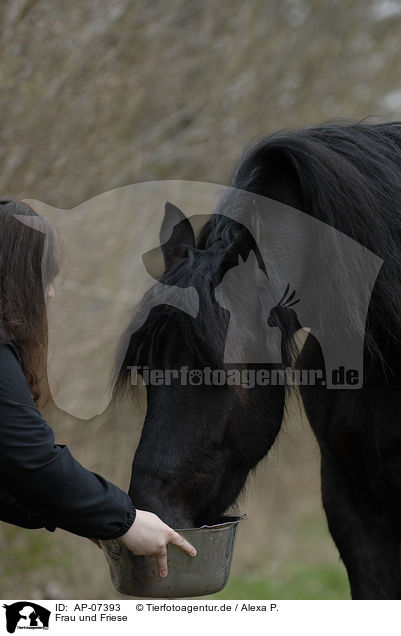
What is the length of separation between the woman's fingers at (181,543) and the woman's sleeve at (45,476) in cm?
13

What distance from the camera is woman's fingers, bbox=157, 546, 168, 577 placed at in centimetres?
221

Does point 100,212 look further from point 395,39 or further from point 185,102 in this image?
point 395,39

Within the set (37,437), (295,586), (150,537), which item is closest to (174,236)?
(37,437)

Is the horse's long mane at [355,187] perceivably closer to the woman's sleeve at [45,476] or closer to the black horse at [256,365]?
the black horse at [256,365]

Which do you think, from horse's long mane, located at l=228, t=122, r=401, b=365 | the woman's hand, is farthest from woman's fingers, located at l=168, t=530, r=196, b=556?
horse's long mane, located at l=228, t=122, r=401, b=365

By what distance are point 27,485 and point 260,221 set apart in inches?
43.6

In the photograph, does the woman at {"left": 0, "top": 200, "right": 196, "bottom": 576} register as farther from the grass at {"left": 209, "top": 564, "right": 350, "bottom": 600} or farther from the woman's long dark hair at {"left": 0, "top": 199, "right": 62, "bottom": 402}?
the grass at {"left": 209, "top": 564, "right": 350, "bottom": 600}

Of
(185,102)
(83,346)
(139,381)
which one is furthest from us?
(185,102)

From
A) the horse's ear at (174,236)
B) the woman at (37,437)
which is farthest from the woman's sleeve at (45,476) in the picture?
the horse's ear at (174,236)

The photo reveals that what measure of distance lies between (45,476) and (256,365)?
2.56 ft

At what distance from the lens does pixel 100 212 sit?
5156mm

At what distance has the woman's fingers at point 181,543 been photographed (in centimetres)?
222

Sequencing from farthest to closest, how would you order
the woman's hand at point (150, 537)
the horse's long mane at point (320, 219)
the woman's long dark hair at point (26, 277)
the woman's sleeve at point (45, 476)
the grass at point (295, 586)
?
the grass at point (295, 586) → the horse's long mane at point (320, 219) → the woman's long dark hair at point (26, 277) → the woman's hand at point (150, 537) → the woman's sleeve at point (45, 476)

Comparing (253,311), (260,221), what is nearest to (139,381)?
(253,311)
